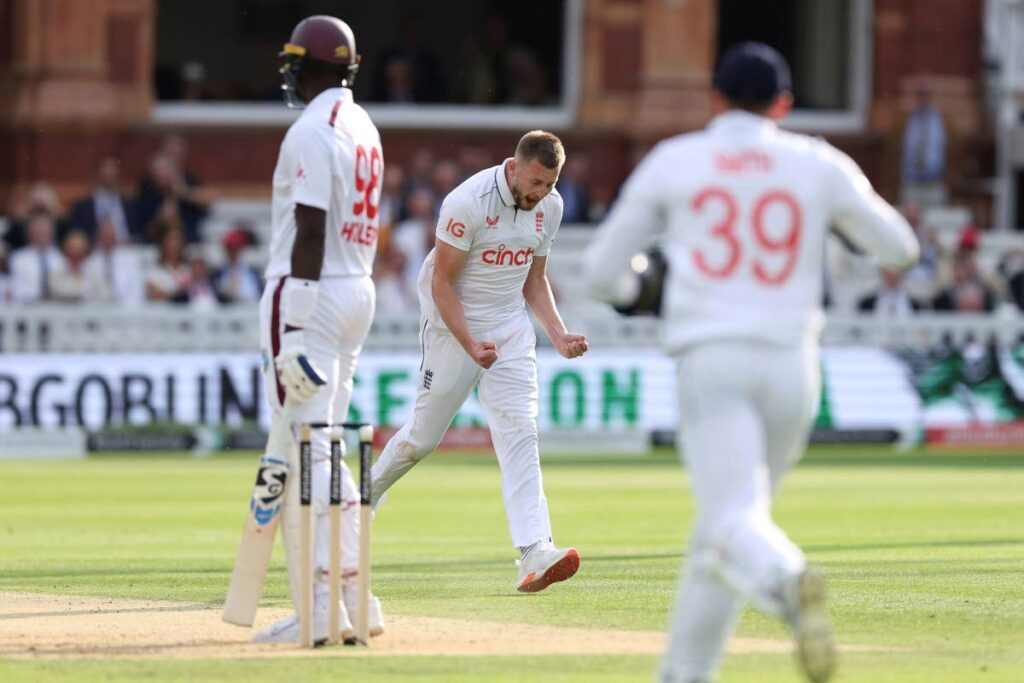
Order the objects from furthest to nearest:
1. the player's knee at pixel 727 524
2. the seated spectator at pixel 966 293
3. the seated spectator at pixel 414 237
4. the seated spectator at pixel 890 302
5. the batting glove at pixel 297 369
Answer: the seated spectator at pixel 966 293
the seated spectator at pixel 890 302
the seated spectator at pixel 414 237
the batting glove at pixel 297 369
the player's knee at pixel 727 524

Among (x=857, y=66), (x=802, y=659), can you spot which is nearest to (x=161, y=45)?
(x=857, y=66)

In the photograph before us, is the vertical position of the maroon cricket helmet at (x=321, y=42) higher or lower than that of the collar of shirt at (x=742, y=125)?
higher

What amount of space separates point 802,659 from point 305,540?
8.03 ft

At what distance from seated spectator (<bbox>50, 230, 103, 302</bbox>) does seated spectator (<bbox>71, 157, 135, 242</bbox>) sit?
3.80 feet

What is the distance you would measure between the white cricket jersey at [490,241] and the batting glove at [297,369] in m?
2.15

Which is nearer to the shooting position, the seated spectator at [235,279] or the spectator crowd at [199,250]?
the spectator crowd at [199,250]

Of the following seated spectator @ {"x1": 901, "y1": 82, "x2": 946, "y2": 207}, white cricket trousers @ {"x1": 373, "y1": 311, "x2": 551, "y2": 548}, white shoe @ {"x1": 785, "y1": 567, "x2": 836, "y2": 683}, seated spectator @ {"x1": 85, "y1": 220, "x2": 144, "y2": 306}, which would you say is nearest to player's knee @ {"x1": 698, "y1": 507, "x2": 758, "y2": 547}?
white shoe @ {"x1": 785, "y1": 567, "x2": 836, "y2": 683}

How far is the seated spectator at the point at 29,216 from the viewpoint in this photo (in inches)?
891

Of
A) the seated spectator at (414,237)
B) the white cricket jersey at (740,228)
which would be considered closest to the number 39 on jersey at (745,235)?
the white cricket jersey at (740,228)

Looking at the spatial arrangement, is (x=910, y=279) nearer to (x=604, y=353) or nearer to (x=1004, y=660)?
(x=604, y=353)

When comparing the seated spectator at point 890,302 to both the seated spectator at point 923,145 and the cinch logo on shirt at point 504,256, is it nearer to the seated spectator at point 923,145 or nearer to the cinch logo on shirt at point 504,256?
the seated spectator at point 923,145

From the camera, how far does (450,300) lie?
10148 millimetres

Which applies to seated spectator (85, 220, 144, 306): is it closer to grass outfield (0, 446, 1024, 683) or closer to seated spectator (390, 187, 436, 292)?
grass outfield (0, 446, 1024, 683)

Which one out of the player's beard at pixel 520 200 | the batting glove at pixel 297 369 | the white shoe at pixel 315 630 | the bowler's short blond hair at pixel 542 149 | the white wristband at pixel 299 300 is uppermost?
the bowler's short blond hair at pixel 542 149
